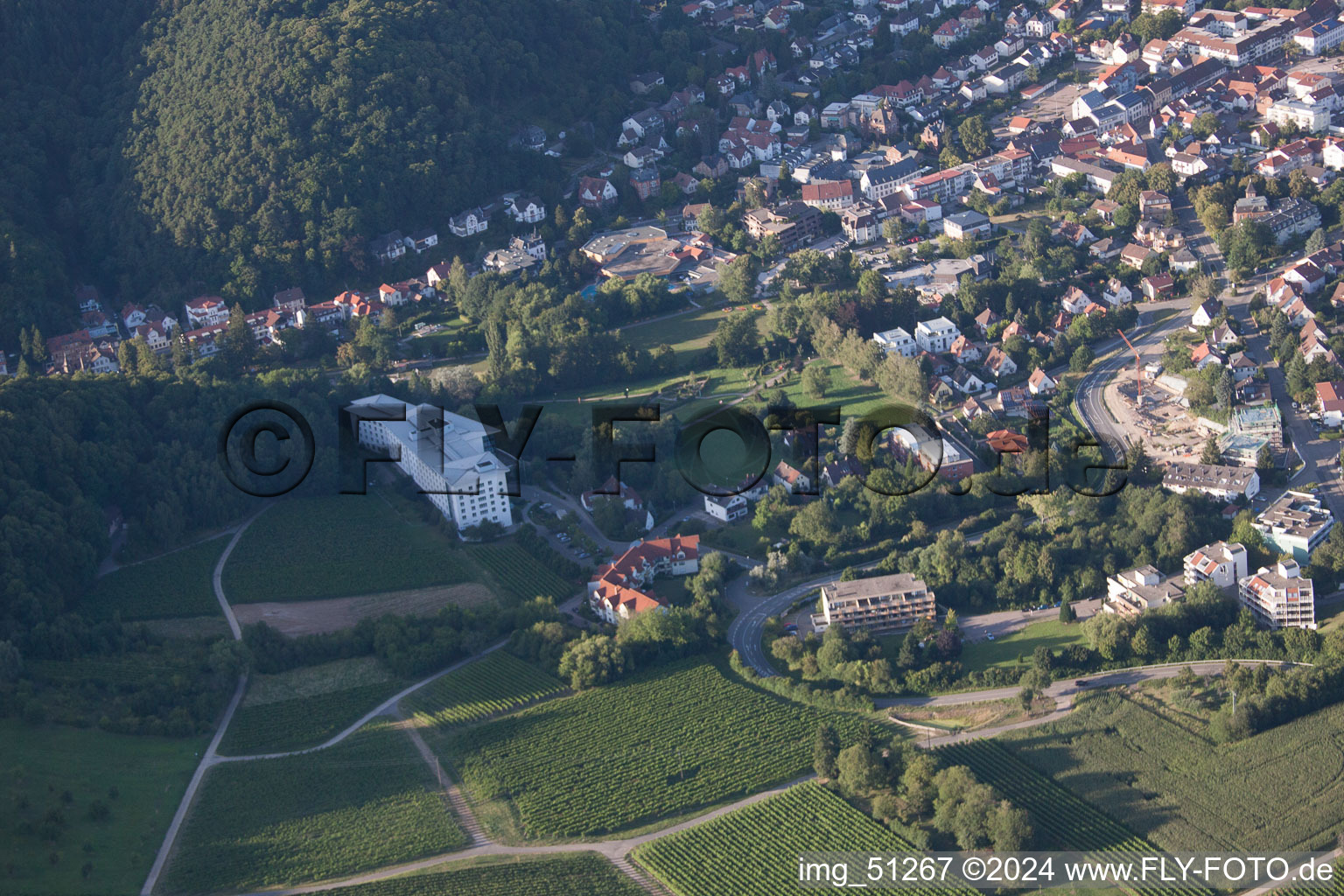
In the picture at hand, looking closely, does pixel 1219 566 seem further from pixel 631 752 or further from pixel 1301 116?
pixel 1301 116

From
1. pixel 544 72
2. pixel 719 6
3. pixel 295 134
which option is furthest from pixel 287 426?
pixel 719 6

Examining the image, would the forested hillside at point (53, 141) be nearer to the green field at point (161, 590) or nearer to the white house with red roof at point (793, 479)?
the green field at point (161, 590)

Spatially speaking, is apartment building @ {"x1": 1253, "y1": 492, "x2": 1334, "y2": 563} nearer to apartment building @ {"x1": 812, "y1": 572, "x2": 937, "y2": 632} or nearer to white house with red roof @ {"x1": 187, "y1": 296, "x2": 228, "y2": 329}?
apartment building @ {"x1": 812, "y1": 572, "x2": 937, "y2": 632}

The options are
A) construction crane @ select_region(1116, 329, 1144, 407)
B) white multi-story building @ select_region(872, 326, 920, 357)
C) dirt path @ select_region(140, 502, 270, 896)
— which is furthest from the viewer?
white multi-story building @ select_region(872, 326, 920, 357)

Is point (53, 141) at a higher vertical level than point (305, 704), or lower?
higher

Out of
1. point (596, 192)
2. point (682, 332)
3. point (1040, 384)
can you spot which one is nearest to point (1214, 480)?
point (1040, 384)

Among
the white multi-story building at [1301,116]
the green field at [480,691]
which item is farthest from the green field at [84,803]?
the white multi-story building at [1301,116]

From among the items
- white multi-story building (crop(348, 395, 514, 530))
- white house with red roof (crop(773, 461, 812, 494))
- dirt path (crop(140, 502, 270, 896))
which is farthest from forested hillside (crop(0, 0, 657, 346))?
white house with red roof (crop(773, 461, 812, 494))

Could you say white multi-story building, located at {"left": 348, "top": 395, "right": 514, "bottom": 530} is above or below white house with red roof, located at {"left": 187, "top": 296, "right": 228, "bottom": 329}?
below
